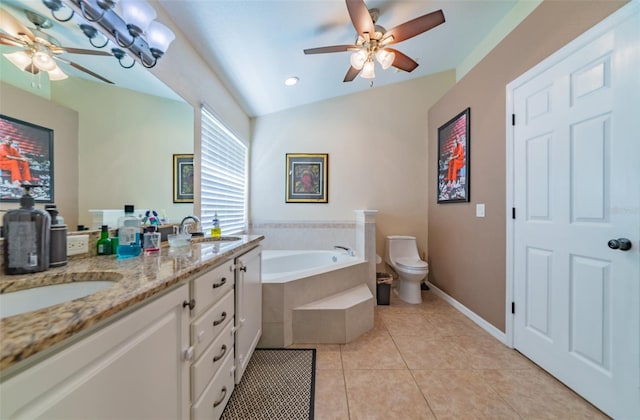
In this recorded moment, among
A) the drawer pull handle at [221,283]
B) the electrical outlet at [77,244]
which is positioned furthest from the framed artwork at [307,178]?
the electrical outlet at [77,244]

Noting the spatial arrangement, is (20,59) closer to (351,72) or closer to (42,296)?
(42,296)

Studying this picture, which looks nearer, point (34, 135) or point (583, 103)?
point (34, 135)

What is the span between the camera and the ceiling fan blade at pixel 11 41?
0.82 m

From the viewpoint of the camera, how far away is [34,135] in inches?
34.7

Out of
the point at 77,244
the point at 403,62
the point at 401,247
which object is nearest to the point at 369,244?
the point at 401,247

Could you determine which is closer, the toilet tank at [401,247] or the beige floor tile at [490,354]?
the beige floor tile at [490,354]

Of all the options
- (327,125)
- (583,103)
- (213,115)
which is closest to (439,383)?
(583,103)

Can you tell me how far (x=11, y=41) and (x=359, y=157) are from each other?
306 centimetres

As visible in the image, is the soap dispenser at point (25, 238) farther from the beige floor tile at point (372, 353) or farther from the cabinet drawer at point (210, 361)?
the beige floor tile at point (372, 353)

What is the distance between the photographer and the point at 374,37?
1.84 metres

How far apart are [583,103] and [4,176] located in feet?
8.87

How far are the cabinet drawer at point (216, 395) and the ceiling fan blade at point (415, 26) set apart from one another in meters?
2.39

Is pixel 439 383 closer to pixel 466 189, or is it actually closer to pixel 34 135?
pixel 466 189

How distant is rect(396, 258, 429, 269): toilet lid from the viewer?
2796 millimetres
